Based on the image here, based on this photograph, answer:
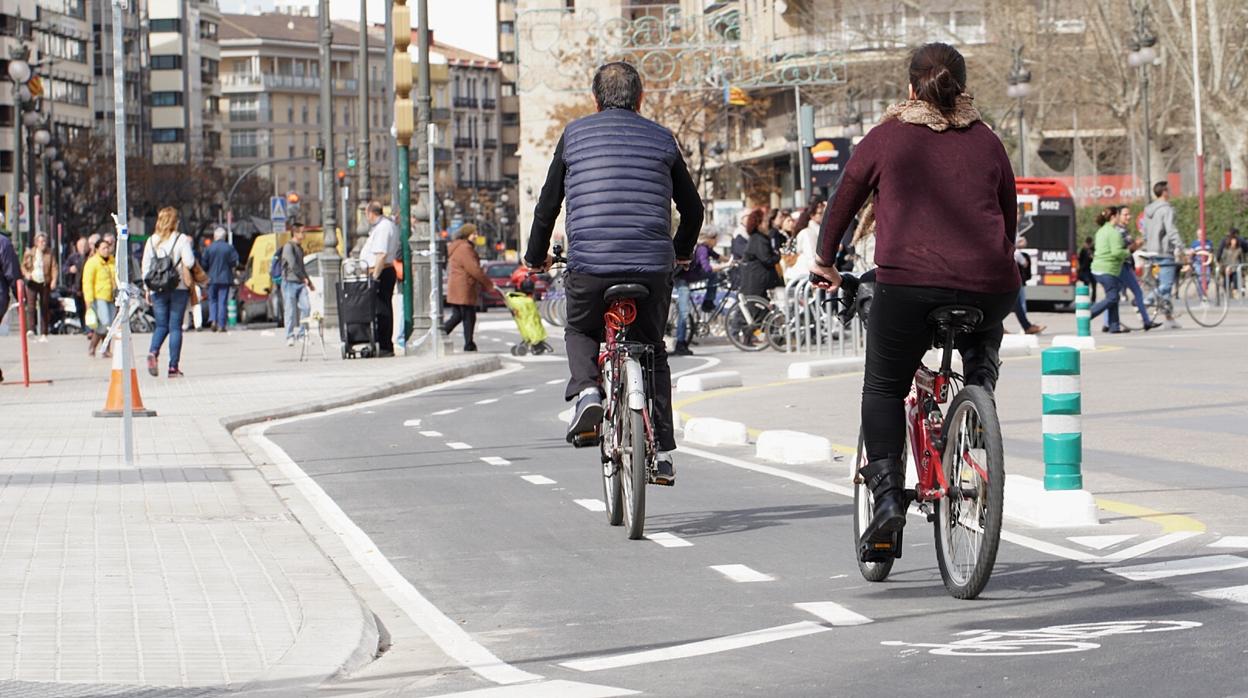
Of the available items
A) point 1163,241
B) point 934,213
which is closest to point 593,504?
point 934,213

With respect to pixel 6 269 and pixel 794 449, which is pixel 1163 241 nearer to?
pixel 6 269

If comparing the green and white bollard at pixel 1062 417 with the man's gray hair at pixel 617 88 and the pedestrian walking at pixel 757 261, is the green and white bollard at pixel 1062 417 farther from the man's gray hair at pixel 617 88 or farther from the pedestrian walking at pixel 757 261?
the pedestrian walking at pixel 757 261

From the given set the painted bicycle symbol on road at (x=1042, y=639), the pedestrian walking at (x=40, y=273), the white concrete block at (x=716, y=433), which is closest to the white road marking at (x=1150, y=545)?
the painted bicycle symbol on road at (x=1042, y=639)

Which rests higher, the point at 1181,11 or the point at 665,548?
the point at 1181,11

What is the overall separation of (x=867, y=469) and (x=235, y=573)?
2506 mm

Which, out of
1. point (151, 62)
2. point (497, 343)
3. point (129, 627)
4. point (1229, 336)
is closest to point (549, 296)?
point (497, 343)

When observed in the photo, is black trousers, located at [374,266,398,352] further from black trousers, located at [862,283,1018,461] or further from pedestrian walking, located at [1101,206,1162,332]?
black trousers, located at [862,283,1018,461]

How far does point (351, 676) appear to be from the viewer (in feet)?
23.0

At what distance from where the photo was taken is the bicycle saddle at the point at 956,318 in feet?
26.0

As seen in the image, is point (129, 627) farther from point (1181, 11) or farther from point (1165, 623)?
point (1181, 11)

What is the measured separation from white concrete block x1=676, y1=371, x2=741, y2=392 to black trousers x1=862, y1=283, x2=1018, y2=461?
13293mm

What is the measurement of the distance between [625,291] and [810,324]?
2070 cm

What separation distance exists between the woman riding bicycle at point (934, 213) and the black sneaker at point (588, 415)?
2319mm

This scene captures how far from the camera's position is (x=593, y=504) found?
1176 centimetres
